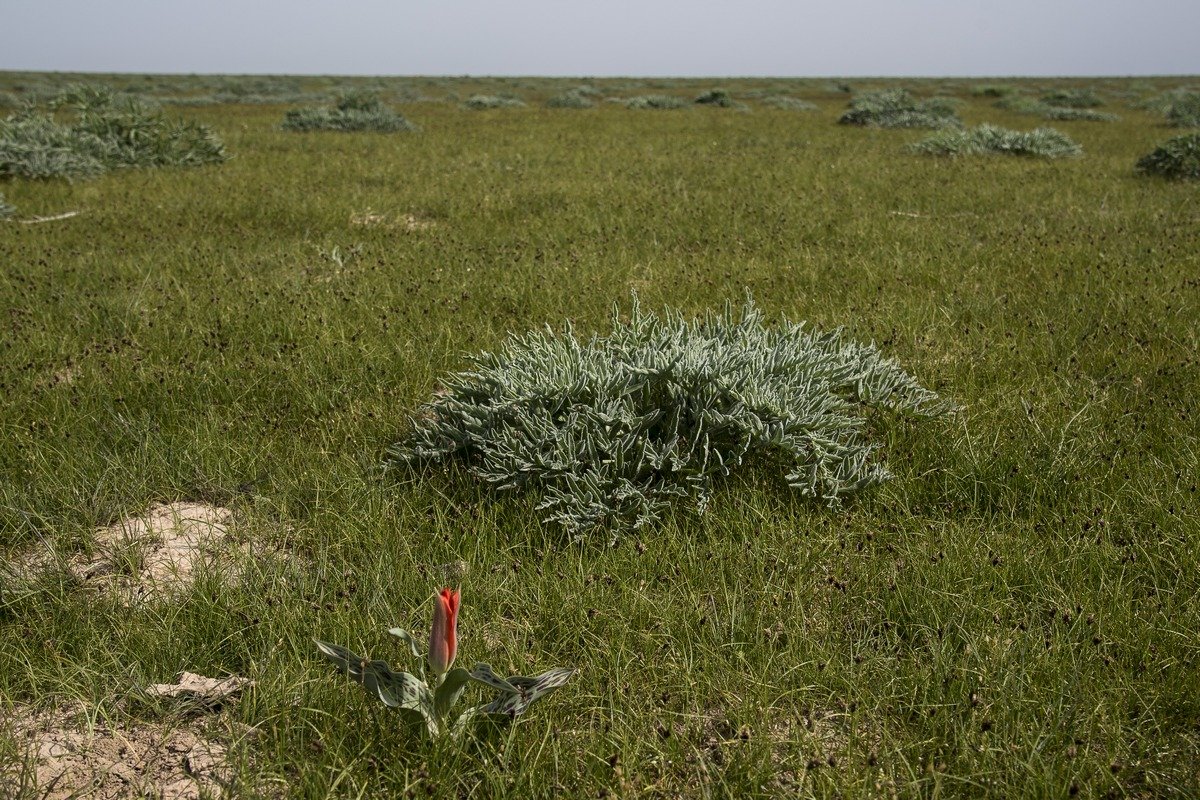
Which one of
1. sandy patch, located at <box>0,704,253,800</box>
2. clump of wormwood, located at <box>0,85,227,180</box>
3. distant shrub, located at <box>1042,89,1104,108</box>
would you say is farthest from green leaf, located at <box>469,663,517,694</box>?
distant shrub, located at <box>1042,89,1104,108</box>

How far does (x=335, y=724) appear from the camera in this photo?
2191 millimetres

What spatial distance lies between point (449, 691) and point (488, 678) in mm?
113

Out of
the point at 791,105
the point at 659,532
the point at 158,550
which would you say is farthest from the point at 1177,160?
the point at 791,105

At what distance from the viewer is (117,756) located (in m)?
2.15

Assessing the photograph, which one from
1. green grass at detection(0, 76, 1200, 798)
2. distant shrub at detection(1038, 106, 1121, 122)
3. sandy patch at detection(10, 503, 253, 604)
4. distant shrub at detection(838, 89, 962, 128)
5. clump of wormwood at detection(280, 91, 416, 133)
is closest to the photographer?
green grass at detection(0, 76, 1200, 798)

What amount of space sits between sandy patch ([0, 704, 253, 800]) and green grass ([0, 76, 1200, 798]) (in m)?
0.08

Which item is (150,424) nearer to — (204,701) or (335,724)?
(204,701)

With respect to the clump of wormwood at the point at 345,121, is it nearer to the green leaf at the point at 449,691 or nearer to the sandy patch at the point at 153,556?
the sandy patch at the point at 153,556

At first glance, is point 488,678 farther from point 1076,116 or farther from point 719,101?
point 719,101

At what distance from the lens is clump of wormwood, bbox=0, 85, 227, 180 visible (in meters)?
10.9

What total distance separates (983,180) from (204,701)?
11209mm

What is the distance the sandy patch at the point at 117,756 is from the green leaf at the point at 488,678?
633mm

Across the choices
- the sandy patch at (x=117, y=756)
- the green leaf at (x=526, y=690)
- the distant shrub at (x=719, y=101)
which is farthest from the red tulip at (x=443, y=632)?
the distant shrub at (x=719, y=101)

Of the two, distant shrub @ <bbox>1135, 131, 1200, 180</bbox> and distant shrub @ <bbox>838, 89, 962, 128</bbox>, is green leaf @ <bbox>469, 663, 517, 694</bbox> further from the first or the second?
distant shrub @ <bbox>838, 89, 962, 128</bbox>
